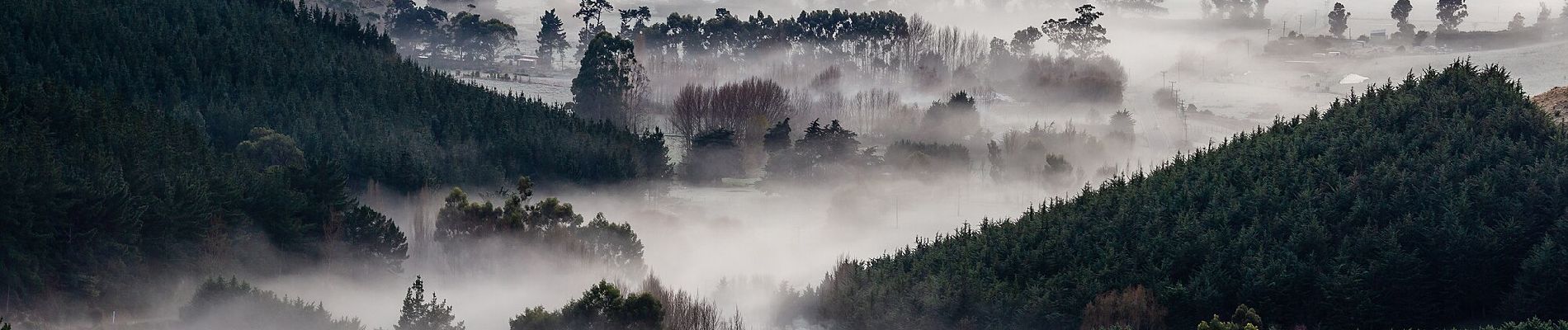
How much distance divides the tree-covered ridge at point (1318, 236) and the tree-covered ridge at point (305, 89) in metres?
28.4

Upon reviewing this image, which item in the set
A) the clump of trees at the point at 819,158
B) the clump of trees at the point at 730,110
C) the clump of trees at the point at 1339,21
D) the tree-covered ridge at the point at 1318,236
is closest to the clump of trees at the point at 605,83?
the clump of trees at the point at 730,110

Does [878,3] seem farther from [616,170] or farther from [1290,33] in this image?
[616,170]

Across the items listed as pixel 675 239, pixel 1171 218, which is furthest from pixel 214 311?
pixel 675 239

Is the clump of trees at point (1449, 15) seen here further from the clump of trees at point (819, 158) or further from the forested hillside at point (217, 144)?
the forested hillside at point (217, 144)

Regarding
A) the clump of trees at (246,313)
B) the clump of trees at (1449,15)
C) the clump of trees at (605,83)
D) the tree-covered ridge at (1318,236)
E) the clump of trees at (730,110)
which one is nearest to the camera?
the tree-covered ridge at (1318,236)

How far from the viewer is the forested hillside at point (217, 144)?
30.7 m

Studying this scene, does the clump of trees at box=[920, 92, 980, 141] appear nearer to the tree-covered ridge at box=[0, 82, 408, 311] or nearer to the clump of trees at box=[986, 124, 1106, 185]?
the clump of trees at box=[986, 124, 1106, 185]

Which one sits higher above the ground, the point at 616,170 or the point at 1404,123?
the point at 1404,123

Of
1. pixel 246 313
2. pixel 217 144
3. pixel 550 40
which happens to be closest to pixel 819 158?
pixel 217 144

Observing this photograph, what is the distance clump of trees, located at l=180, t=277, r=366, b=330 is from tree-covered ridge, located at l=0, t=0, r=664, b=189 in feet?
65.8

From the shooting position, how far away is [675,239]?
5503cm

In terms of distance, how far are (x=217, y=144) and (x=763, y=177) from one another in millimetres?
28639

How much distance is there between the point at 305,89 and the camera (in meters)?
59.9

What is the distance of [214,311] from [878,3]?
13460cm
